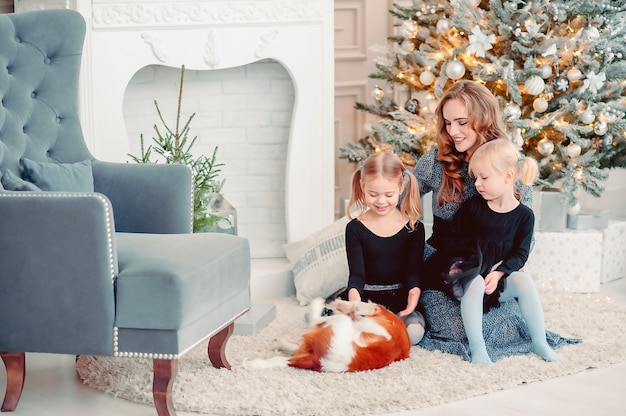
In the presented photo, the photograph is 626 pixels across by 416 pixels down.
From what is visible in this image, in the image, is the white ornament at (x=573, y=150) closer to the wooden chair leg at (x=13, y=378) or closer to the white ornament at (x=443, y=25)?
the white ornament at (x=443, y=25)

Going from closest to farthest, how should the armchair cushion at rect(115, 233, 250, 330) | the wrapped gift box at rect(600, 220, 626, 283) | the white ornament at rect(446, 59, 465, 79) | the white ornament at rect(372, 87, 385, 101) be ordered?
the armchair cushion at rect(115, 233, 250, 330), the white ornament at rect(446, 59, 465, 79), the wrapped gift box at rect(600, 220, 626, 283), the white ornament at rect(372, 87, 385, 101)

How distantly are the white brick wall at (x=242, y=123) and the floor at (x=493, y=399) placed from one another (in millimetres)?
1518

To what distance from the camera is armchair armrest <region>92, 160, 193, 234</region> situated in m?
2.90

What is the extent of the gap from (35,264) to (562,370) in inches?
62.7

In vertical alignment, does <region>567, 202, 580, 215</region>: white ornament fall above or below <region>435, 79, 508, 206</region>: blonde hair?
below

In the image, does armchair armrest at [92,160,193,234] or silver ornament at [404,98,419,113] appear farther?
silver ornament at [404,98,419,113]

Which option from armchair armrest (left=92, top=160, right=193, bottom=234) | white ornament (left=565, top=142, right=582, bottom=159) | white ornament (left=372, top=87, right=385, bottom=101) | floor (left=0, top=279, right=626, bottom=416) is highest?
white ornament (left=372, top=87, right=385, bottom=101)

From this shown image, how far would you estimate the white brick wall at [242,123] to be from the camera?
4.06 metres

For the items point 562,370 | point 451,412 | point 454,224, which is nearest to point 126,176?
point 454,224

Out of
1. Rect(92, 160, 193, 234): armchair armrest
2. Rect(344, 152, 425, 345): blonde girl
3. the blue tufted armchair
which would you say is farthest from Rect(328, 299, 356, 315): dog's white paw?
Rect(92, 160, 193, 234): armchair armrest

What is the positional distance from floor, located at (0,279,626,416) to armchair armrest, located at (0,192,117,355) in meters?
0.26

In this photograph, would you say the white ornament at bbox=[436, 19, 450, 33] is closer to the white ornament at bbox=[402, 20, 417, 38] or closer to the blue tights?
the white ornament at bbox=[402, 20, 417, 38]

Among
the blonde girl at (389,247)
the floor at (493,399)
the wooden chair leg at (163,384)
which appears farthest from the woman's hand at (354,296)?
the wooden chair leg at (163,384)

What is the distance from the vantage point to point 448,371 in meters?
2.74
